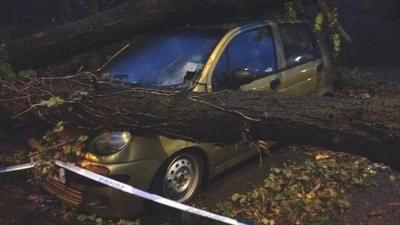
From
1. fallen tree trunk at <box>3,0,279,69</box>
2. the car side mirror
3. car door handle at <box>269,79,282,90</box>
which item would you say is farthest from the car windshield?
car door handle at <box>269,79,282,90</box>

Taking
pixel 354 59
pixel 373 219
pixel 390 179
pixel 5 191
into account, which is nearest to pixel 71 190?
pixel 5 191

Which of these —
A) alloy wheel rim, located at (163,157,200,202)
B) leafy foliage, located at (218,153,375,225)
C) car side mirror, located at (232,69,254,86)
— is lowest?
leafy foliage, located at (218,153,375,225)

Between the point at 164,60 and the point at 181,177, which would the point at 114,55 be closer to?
the point at 164,60

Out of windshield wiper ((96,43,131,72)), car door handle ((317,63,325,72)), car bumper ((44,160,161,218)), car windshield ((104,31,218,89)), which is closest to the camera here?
car bumper ((44,160,161,218))

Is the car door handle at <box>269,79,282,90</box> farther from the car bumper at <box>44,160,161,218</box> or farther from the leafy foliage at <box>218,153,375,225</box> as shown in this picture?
the car bumper at <box>44,160,161,218</box>

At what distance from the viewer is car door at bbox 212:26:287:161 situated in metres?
5.41

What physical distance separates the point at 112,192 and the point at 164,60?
1.54 meters

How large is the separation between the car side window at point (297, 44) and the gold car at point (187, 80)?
0.5 inches

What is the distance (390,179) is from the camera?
561 centimetres

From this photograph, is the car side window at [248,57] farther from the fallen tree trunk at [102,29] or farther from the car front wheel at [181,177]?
the car front wheel at [181,177]

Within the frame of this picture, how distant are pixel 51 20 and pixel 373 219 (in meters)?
7.53

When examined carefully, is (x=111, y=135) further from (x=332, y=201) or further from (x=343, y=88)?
(x=343, y=88)

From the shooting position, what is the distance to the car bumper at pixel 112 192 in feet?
14.9

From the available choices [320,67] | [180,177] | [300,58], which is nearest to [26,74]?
[180,177]
